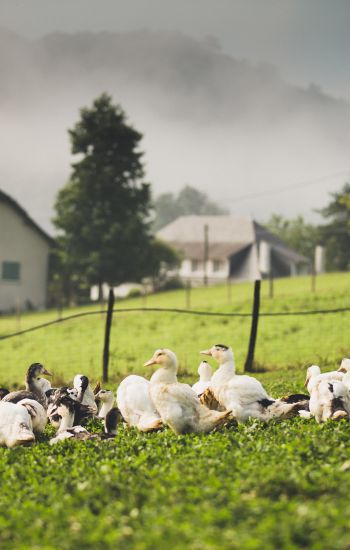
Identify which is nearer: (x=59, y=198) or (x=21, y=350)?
(x=21, y=350)

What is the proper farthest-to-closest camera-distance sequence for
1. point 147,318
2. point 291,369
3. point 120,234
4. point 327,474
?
1. point 120,234
2. point 147,318
3. point 291,369
4. point 327,474

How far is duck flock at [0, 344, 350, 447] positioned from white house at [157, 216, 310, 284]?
2248 inches

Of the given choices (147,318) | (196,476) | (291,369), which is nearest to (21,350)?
(147,318)

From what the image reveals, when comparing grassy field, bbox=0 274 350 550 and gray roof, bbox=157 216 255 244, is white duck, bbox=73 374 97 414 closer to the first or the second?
grassy field, bbox=0 274 350 550

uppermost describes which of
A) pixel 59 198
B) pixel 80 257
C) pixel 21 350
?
pixel 59 198

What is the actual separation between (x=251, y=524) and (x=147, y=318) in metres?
28.4

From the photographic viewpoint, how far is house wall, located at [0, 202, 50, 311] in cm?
5444

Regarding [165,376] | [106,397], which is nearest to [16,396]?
[106,397]

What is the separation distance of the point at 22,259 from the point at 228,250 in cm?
2704

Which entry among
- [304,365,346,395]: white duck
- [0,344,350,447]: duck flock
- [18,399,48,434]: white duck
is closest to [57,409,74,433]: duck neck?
[0,344,350,447]: duck flock

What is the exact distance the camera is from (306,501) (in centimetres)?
710

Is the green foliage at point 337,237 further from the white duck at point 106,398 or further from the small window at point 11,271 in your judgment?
the white duck at point 106,398

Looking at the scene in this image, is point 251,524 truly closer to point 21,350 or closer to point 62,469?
point 62,469

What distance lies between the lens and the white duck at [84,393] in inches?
490
